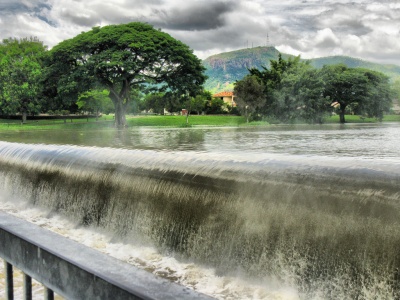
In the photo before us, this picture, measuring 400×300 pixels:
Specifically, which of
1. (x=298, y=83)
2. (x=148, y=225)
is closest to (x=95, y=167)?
(x=148, y=225)

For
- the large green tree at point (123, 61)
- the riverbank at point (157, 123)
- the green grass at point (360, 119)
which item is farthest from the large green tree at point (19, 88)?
the green grass at point (360, 119)

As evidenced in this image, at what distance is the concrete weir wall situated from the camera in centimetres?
100

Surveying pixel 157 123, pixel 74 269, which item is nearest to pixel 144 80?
pixel 157 123

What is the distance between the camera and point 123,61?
28875mm

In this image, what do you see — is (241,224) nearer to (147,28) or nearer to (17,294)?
(17,294)

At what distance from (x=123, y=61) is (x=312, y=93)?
1447cm

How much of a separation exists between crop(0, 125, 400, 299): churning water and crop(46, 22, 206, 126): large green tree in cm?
2352

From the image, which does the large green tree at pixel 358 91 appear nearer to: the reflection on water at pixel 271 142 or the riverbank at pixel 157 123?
the riverbank at pixel 157 123

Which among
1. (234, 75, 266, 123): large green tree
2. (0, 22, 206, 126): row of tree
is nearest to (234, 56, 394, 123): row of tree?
(234, 75, 266, 123): large green tree

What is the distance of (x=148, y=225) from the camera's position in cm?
536

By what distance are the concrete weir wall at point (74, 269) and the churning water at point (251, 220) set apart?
265cm

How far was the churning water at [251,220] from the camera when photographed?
3.46 m

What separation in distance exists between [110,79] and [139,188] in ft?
86.0

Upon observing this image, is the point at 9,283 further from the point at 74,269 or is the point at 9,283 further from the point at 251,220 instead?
the point at 251,220
